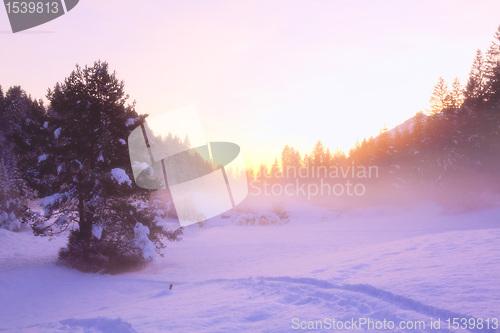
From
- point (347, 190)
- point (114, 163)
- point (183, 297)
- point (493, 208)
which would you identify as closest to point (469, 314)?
point (183, 297)

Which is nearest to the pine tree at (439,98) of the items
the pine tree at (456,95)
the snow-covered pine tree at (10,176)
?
the pine tree at (456,95)

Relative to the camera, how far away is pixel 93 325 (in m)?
6.58

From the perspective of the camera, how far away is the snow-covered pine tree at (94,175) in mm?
14359

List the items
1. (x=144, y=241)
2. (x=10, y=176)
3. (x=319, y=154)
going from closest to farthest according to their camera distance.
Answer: (x=144, y=241), (x=10, y=176), (x=319, y=154)

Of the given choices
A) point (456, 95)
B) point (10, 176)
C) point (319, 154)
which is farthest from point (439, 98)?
point (10, 176)

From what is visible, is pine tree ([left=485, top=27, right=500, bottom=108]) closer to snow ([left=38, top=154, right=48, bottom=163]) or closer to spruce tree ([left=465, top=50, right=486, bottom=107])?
spruce tree ([left=465, top=50, right=486, bottom=107])

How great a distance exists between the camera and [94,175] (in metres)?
14.2

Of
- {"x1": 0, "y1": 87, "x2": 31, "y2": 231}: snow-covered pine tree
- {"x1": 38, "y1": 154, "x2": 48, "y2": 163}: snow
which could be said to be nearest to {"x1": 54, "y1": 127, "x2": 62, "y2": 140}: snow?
{"x1": 38, "y1": 154, "x2": 48, "y2": 163}: snow

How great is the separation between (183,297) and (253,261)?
833 centimetres

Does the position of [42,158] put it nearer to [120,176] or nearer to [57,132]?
[57,132]

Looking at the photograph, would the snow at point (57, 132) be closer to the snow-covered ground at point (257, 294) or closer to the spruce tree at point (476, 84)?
the snow-covered ground at point (257, 294)

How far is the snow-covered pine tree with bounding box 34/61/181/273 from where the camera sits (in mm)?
14359

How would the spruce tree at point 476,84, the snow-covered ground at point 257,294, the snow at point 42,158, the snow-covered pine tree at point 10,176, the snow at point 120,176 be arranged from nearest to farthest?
the snow-covered ground at point 257,294 → the snow at point 120,176 → the snow at point 42,158 → the snow-covered pine tree at point 10,176 → the spruce tree at point 476,84

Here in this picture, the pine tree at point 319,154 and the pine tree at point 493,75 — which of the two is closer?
the pine tree at point 493,75
